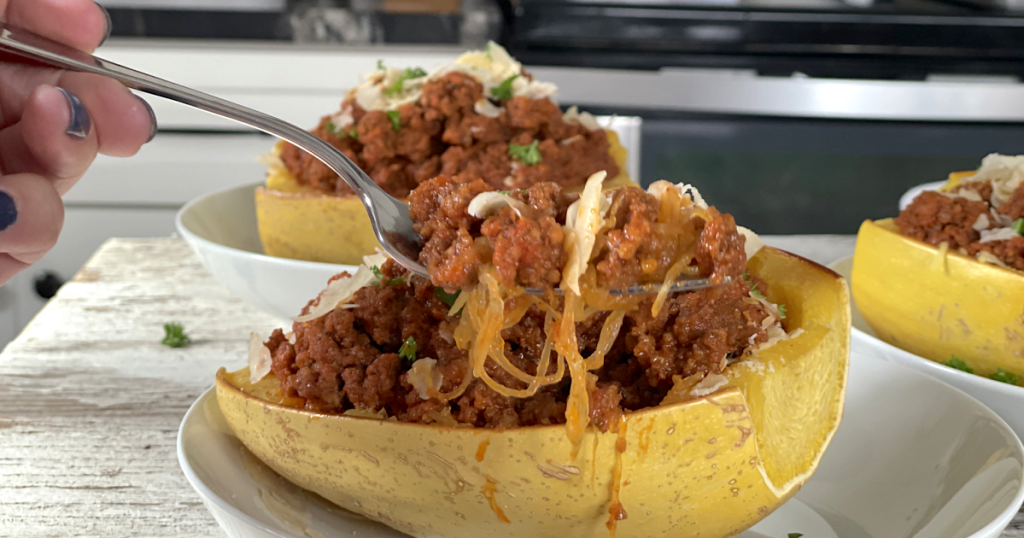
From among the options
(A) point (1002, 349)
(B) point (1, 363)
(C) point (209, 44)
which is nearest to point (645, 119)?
(C) point (209, 44)

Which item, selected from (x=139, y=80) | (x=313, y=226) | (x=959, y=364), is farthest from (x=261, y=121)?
(x=959, y=364)

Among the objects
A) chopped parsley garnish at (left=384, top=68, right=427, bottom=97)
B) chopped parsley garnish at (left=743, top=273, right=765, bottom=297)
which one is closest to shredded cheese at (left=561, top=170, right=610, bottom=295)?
chopped parsley garnish at (left=743, top=273, right=765, bottom=297)

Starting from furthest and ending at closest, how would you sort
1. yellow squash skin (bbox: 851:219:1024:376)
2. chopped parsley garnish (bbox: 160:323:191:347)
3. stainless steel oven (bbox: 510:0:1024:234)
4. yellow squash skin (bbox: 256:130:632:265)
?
stainless steel oven (bbox: 510:0:1024:234), yellow squash skin (bbox: 256:130:632:265), chopped parsley garnish (bbox: 160:323:191:347), yellow squash skin (bbox: 851:219:1024:376)

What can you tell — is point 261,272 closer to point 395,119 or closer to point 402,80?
point 395,119

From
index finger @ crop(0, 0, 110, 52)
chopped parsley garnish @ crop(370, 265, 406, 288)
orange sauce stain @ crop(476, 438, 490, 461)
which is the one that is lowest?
orange sauce stain @ crop(476, 438, 490, 461)

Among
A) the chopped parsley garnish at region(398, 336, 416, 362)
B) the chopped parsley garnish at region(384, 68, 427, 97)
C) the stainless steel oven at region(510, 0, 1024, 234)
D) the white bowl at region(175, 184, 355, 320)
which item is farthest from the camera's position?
the stainless steel oven at region(510, 0, 1024, 234)

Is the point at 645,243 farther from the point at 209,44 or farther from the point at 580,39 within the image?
the point at 209,44

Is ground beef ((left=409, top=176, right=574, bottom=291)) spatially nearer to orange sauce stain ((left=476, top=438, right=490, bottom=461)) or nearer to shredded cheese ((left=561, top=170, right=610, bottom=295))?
shredded cheese ((left=561, top=170, right=610, bottom=295))
